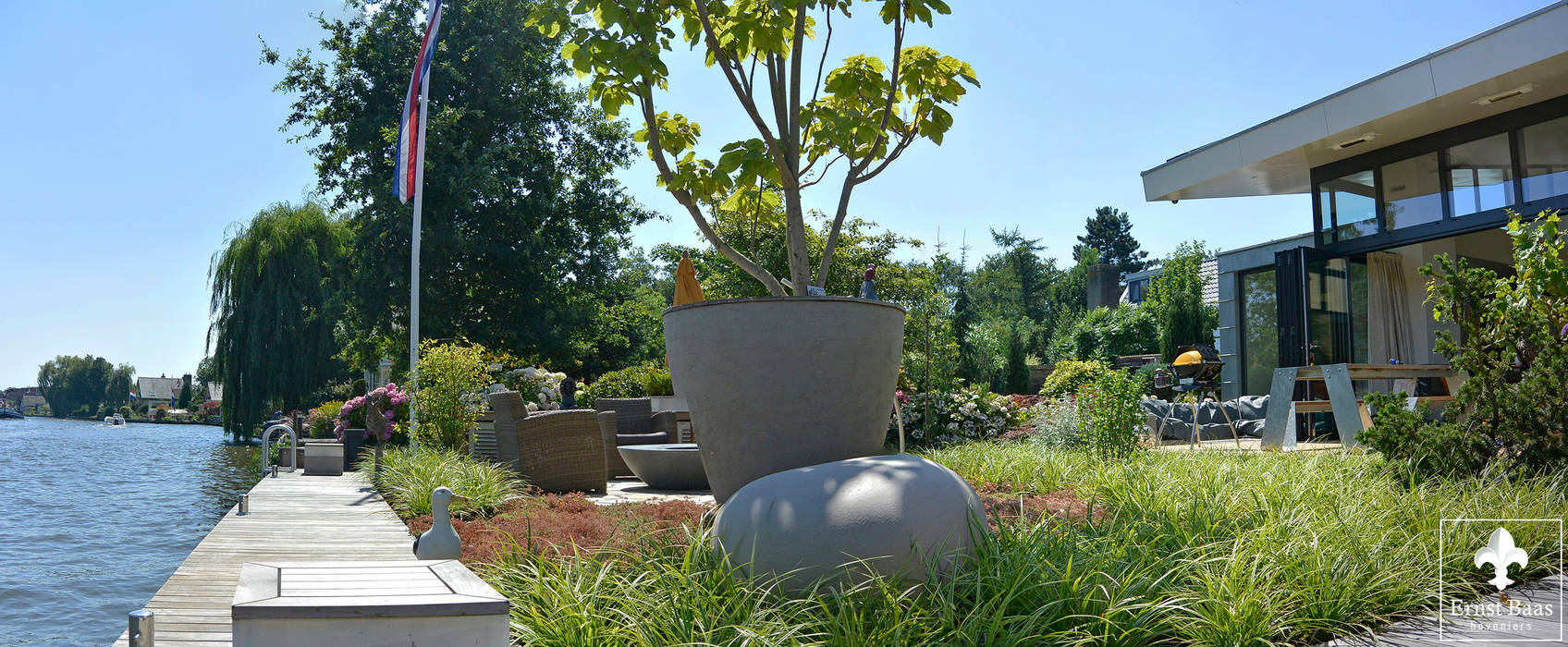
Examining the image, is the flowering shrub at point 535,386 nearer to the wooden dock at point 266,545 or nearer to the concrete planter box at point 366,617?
the wooden dock at point 266,545

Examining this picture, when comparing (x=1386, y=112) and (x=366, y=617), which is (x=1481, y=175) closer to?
(x=1386, y=112)

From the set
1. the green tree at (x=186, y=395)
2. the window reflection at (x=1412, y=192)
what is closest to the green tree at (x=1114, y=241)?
the window reflection at (x=1412, y=192)

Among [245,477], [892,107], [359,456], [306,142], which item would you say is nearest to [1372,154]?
[892,107]

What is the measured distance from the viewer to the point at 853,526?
8.62 feet

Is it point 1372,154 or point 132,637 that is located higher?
point 1372,154

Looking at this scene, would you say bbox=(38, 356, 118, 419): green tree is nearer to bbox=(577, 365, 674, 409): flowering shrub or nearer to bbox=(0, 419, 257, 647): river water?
bbox=(0, 419, 257, 647): river water

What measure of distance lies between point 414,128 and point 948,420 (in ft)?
25.8

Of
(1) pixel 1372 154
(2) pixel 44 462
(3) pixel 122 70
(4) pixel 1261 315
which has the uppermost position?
(3) pixel 122 70

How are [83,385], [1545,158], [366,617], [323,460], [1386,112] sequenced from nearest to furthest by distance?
[366,617]
[1545,158]
[1386,112]
[323,460]
[83,385]

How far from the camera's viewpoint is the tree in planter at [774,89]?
4.31 metres

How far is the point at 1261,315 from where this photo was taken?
12.9 meters

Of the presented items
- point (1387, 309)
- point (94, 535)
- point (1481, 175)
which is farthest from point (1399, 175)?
point (94, 535)

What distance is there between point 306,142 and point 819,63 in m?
18.7

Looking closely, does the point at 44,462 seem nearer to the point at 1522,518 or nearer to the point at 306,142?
the point at 306,142
